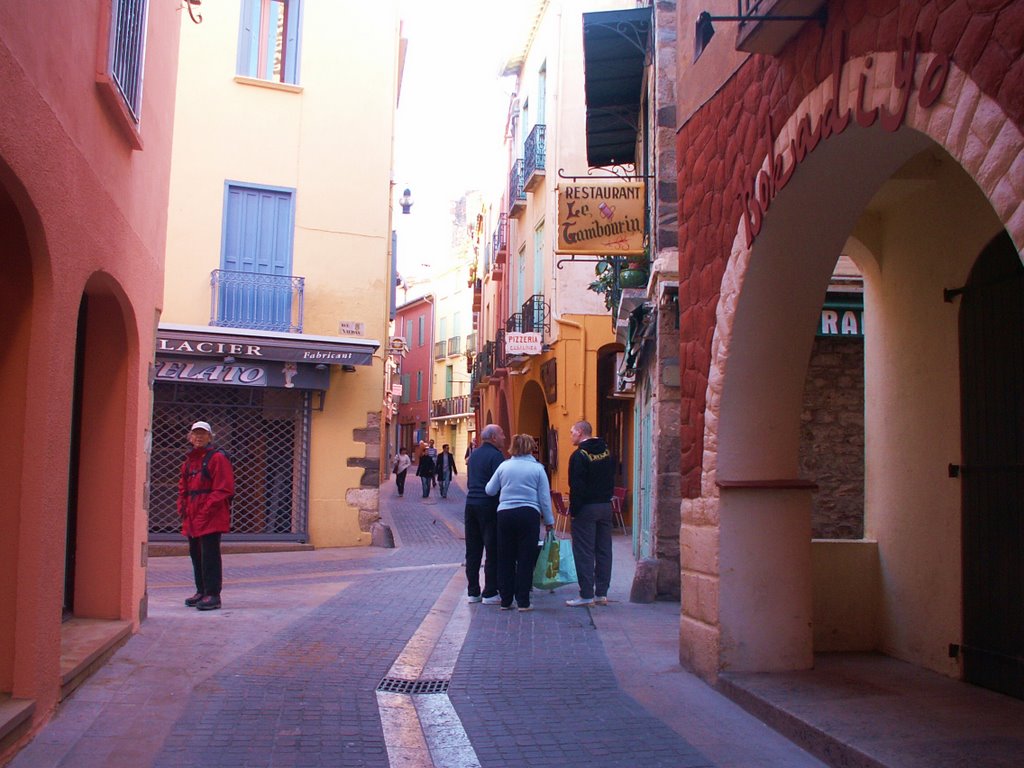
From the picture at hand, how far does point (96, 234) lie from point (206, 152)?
11051mm

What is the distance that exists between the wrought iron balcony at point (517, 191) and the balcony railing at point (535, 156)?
73 centimetres

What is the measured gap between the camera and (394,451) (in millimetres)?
64125

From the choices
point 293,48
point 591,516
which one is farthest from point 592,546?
point 293,48

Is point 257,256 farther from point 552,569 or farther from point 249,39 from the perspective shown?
point 552,569

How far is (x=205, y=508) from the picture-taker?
8758 millimetres

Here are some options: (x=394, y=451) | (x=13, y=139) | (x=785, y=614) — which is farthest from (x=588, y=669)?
(x=394, y=451)

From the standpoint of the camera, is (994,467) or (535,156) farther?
(535,156)

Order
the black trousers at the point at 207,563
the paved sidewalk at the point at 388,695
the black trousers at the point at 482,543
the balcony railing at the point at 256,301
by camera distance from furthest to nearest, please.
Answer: the balcony railing at the point at 256,301
the black trousers at the point at 482,543
the black trousers at the point at 207,563
the paved sidewalk at the point at 388,695

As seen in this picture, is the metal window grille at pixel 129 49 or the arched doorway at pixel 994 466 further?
the metal window grille at pixel 129 49

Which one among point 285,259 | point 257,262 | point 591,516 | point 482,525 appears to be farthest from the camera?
point 285,259

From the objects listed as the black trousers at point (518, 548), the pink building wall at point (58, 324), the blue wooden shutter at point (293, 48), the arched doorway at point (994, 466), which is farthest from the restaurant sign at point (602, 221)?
the arched doorway at point (994, 466)

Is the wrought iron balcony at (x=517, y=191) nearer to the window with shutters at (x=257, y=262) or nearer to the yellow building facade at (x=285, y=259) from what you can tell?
the yellow building facade at (x=285, y=259)

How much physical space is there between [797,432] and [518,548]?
3.81 metres

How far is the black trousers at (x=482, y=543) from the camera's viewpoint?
9.99 meters
